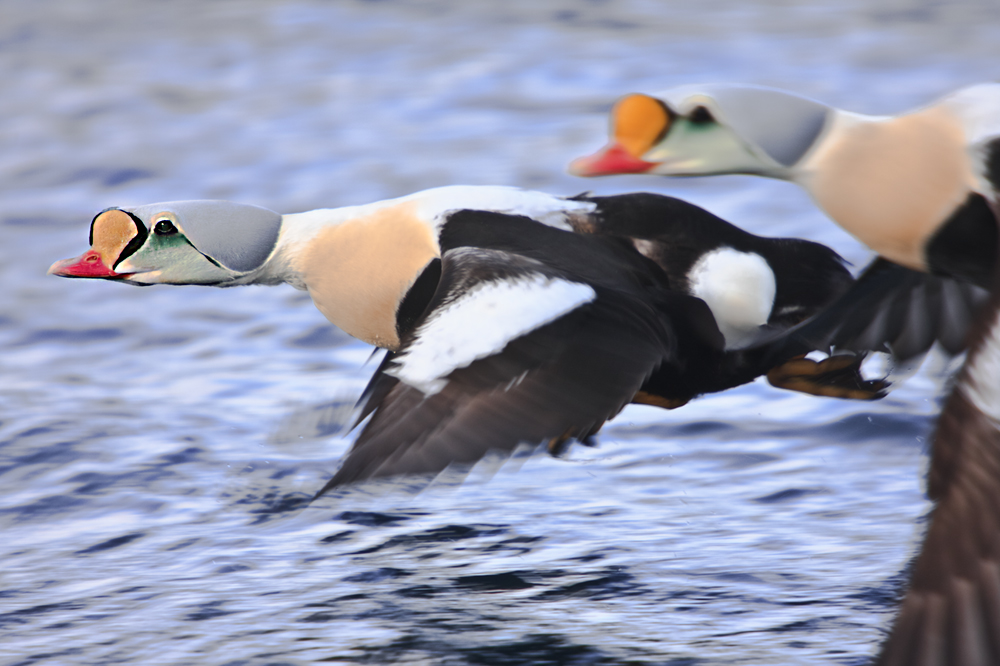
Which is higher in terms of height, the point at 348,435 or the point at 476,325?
the point at 476,325

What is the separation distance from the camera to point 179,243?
360 cm

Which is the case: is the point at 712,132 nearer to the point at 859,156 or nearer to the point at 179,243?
the point at 859,156

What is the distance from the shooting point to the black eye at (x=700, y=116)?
2971 mm

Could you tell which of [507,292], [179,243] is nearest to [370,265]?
[179,243]

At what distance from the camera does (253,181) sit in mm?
7121

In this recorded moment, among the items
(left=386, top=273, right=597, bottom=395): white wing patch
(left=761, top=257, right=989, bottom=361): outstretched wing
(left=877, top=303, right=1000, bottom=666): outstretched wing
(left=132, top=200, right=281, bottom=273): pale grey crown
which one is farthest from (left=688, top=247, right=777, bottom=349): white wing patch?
(left=132, top=200, right=281, bottom=273): pale grey crown

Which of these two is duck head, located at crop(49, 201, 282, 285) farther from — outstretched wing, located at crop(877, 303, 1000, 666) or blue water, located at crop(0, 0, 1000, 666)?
outstretched wing, located at crop(877, 303, 1000, 666)

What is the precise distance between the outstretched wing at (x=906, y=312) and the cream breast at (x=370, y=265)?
130 centimetres

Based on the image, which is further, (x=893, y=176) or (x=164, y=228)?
(x=164, y=228)

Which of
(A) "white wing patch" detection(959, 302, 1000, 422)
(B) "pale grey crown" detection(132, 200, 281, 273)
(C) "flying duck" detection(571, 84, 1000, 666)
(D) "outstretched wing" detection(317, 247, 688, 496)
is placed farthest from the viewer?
(B) "pale grey crown" detection(132, 200, 281, 273)

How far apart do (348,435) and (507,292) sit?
1.27 m

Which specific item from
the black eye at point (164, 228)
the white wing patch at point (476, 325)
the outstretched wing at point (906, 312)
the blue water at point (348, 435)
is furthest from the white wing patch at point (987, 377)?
the black eye at point (164, 228)

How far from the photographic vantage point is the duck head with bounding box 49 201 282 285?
3596mm

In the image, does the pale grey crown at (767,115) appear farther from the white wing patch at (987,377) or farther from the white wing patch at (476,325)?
the white wing patch at (987,377)
